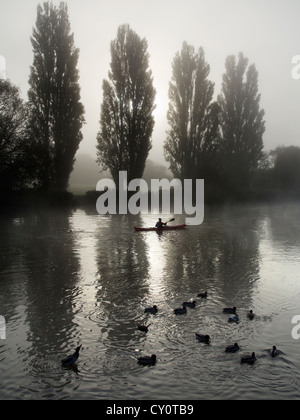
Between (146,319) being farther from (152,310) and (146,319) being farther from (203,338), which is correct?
(203,338)

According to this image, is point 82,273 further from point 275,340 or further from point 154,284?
point 275,340

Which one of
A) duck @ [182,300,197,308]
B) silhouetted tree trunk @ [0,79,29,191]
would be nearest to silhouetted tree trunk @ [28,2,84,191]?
silhouetted tree trunk @ [0,79,29,191]

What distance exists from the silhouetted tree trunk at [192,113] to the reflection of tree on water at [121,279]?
82.1 ft

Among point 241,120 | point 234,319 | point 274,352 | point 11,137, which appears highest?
point 241,120

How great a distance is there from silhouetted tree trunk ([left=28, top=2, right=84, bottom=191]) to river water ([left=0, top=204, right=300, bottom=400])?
73.8 feet

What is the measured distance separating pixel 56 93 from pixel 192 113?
596 inches

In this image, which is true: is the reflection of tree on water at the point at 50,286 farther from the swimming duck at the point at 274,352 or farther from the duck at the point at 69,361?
the swimming duck at the point at 274,352

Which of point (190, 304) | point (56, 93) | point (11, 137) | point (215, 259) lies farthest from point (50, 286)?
point (56, 93)

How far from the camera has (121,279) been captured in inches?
542

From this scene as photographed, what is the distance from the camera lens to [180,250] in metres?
19.4

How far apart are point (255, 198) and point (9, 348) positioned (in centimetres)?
4584

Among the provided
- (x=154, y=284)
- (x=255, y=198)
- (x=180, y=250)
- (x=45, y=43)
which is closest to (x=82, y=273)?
(x=154, y=284)

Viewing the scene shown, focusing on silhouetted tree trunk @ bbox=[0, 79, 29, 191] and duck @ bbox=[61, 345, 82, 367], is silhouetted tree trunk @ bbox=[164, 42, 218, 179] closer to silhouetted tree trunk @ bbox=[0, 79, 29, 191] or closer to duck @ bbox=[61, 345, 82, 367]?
silhouetted tree trunk @ bbox=[0, 79, 29, 191]
